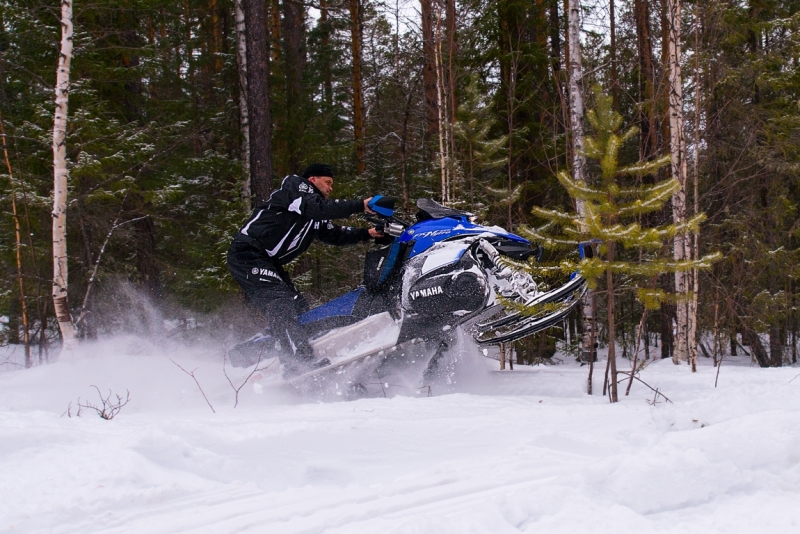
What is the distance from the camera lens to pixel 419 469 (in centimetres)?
282

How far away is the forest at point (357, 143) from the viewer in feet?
27.7

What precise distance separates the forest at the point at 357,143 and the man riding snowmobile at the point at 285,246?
2580 millimetres

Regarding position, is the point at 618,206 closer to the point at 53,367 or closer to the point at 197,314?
the point at 53,367

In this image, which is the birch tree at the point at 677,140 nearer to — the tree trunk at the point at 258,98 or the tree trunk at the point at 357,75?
the tree trunk at the point at 258,98

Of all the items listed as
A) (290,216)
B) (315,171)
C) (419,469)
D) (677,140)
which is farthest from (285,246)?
(677,140)

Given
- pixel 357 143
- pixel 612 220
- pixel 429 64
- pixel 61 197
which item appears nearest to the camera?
pixel 612 220

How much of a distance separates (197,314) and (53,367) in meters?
4.62

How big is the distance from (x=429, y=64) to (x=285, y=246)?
7.44m

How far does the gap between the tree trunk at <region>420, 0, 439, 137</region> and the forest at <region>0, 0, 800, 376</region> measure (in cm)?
7

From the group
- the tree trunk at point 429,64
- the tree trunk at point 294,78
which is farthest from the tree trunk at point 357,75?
the tree trunk at point 429,64

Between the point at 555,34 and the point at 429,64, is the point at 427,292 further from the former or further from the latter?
the point at 555,34

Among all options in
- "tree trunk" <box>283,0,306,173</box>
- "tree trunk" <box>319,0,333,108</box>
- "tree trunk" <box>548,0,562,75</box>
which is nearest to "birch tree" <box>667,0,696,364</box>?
"tree trunk" <box>548,0,562,75</box>

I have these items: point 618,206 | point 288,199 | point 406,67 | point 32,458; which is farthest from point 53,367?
point 406,67

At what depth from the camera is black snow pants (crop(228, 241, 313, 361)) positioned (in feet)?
16.9
